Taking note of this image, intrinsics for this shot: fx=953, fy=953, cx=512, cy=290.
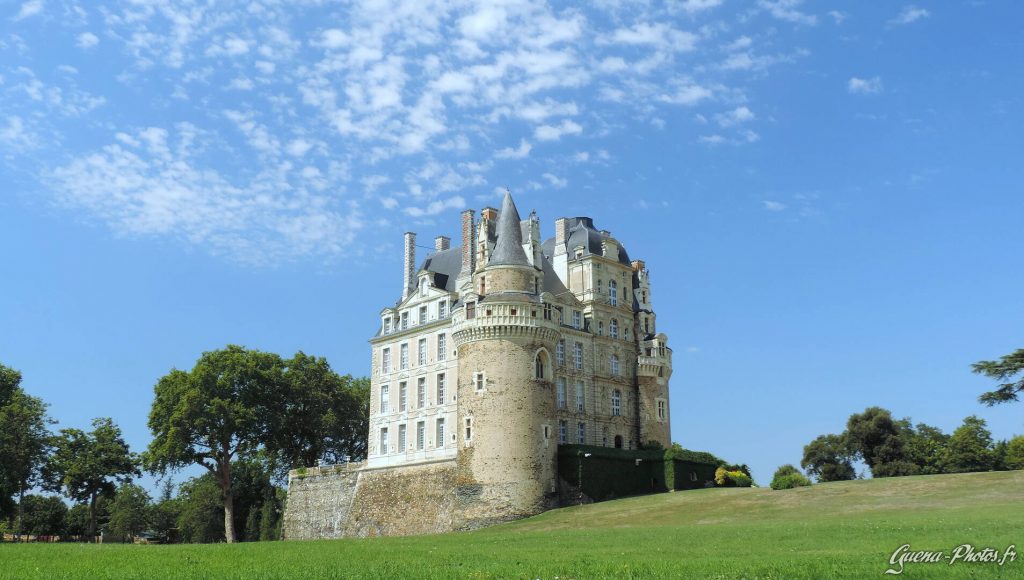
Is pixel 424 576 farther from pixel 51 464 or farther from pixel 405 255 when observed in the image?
pixel 51 464

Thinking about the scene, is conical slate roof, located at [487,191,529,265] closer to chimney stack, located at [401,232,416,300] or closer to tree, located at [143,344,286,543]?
chimney stack, located at [401,232,416,300]

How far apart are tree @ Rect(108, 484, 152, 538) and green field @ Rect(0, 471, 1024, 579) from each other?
202 ft

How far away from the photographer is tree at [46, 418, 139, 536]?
69.5 metres

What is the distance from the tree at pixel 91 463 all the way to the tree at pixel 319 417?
37.6 feet

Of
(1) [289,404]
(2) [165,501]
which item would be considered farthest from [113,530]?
(1) [289,404]

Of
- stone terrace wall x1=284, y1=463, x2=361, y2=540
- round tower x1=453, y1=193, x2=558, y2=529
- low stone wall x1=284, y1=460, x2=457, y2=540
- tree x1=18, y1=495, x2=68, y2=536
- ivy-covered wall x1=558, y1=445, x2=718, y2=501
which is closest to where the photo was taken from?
round tower x1=453, y1=193, x2=558, y2=529

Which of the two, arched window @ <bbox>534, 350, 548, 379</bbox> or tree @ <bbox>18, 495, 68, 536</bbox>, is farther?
tree @ <bbox>18, 495, 68, 536</bbox>

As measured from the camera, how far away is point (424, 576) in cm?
1880

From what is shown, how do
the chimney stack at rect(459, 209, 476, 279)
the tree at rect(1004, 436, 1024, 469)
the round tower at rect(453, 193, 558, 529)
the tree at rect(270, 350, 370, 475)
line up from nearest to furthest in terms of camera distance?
the round tower at rect(453, 193, 558, 529) → the chimney stack at rect(459, 209, 476, 279) → the tree at rect(1004, 436, 1024, 469) → the tree at rect(270, 350, 370, 475)

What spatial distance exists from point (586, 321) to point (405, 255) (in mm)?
15057

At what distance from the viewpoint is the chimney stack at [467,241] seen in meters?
63.5

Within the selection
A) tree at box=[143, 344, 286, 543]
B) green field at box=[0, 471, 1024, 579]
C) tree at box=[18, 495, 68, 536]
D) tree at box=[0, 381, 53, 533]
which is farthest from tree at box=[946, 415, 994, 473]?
tree at box=[18, 495, 68, 536]

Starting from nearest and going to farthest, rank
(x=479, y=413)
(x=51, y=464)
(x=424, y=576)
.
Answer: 1. (x=424, y=576)
2. (x=479, y=413)
3. (x=51, y=464)

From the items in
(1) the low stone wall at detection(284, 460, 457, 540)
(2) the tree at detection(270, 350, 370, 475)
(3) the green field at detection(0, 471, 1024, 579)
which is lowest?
(3) the green field at detection(0, 471, 1024, 579)
